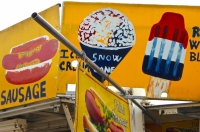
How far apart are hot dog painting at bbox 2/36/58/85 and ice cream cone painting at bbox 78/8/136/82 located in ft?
2.99

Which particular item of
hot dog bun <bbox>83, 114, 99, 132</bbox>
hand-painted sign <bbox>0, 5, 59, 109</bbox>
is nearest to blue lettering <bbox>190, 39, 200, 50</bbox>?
hand-painted sign <bbox>0, 5, 59, 109</bbox>

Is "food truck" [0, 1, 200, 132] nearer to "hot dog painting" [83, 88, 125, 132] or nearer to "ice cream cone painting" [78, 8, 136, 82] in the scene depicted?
"ice cream cone painting" [78, 8, 136, 82]

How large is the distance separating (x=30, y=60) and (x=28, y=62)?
0.21 feet

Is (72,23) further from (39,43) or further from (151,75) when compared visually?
(151,75)

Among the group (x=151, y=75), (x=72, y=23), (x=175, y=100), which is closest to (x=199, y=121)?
(x=175, y=100)

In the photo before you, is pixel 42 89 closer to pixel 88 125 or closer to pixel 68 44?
pixel 88 125

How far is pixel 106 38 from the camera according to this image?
870cm

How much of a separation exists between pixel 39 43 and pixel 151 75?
8.41 feet

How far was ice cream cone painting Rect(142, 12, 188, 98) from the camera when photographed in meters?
8.68

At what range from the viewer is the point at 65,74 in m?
8.73

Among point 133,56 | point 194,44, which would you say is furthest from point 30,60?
point 194,44

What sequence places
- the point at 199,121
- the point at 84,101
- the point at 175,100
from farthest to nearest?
the point at 199,121 < the point at 175,100 < the point at 84,101

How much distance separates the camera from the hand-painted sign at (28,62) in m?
9.20

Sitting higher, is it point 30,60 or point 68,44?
point 68,44
